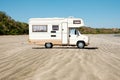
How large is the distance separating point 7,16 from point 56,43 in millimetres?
59465

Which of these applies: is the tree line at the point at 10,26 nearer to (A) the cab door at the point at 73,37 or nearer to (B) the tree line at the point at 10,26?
(B) the tree line at the point at 10,26

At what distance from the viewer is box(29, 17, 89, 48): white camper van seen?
26406 mm

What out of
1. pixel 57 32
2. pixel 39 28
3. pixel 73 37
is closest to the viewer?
pixel 57 32

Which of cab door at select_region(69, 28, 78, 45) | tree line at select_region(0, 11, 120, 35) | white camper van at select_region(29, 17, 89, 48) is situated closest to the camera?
white camper van at select_region(29, 17, 89, 48)

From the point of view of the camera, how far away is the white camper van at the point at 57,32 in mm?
26406

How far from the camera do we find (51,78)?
974cm

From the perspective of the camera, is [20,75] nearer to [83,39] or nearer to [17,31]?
[83,39]

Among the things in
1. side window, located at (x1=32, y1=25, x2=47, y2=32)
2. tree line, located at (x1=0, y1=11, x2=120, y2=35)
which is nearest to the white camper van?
side window, located at (x1=32, y1=25, x2=47, y2=32)

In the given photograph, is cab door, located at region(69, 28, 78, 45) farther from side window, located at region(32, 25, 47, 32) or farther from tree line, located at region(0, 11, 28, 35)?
tree line, located at region(0, 11, 28, 35)

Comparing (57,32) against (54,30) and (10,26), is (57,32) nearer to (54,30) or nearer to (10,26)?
(54,30)

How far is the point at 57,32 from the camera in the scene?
86.9 feet

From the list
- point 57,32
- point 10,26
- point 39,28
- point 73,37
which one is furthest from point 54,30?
point 10,26

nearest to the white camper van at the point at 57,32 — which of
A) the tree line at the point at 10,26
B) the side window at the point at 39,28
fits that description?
the side window at the point at 39,28

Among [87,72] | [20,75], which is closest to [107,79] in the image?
[87,72]
